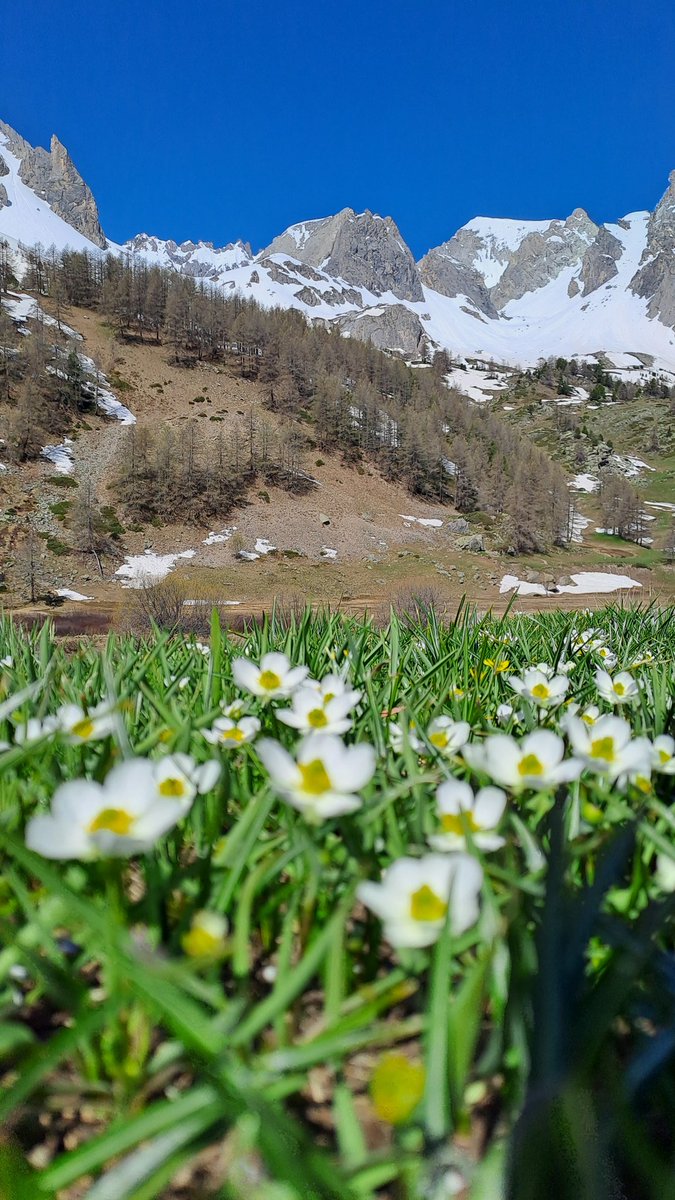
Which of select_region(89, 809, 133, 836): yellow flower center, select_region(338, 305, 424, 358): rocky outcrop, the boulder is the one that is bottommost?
the boulder

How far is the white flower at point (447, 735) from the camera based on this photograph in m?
0.90

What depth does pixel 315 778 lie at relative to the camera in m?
0.58

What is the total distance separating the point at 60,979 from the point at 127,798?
14 centimetres

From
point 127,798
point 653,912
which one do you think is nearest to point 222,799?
point 127,798

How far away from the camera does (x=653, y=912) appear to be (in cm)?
48

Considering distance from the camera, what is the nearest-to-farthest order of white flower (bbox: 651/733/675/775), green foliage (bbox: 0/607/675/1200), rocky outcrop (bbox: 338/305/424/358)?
green foliage (bbox: 0/607/675/1200)
white flower (bbox: 651/733/675/775)
rocky outcrop (bbox: 338/305/424/358)

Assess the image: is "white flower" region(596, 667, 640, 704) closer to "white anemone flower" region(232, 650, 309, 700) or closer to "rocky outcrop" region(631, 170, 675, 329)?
"white anemone flower" region(232, 650, 309, 700)

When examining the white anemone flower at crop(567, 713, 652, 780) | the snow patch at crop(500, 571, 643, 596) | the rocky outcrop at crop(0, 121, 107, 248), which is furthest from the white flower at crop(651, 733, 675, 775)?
the rocky outcrop at crop(0, 121, 107, 248)

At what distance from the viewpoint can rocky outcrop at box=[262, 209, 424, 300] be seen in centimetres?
16075

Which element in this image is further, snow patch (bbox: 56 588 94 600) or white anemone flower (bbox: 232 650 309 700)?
snow patch (bbox: 56 588 94 600)

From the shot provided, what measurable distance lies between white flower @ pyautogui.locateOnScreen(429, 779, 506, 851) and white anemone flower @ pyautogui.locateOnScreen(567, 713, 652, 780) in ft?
0.46

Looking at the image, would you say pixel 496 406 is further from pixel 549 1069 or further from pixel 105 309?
pixel 549 1069

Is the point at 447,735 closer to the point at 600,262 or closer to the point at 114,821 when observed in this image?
the point at 114,821

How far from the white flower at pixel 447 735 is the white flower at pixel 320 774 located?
33cm
